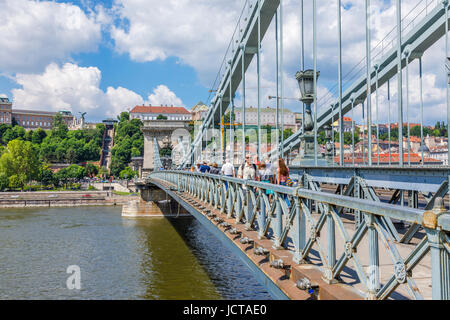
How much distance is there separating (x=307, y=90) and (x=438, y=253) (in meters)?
6.29

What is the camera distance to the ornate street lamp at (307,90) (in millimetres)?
7691

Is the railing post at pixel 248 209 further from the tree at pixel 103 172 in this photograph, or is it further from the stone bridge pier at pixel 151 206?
the tree at pixel 103 172

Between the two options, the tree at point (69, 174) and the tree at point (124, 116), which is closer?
the tree at point (69, 174)

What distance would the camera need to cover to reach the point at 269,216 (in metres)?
5.20

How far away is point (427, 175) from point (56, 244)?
2328cm

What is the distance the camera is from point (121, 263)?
18750 mm

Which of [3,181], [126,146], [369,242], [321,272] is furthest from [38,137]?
[369,242]

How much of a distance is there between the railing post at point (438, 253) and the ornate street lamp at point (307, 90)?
19.4ft

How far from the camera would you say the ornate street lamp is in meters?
7.69

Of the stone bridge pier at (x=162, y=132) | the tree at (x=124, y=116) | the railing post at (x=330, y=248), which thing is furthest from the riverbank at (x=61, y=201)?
the tree at (x=124, y=116)

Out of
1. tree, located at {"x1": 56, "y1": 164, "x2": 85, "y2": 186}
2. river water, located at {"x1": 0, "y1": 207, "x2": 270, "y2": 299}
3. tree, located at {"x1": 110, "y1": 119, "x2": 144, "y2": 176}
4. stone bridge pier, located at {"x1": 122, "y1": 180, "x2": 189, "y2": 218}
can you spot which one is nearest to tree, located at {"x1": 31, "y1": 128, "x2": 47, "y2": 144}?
tree, located at {"x1": 110, "y1": 119, "x2": 144, "y2": 176}

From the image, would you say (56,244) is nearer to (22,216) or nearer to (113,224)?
(113,224)

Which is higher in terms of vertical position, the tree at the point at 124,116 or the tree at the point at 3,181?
the tree at the point at 124,116

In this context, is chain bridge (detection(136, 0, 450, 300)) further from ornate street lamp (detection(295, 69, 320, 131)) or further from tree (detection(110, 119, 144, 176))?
tree (detection(110, 119, 144, 176))
